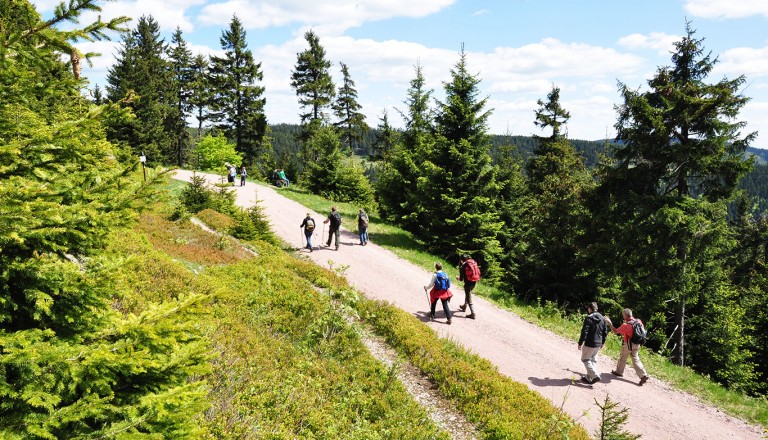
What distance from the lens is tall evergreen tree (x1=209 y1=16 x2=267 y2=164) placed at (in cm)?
4606

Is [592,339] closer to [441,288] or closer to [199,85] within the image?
[441,288]

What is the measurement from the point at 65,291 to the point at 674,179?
78.4 ft

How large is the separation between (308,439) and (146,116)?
155 feet

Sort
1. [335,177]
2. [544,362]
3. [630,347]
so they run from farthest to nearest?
[335,177]
[544,362]
[630,347]

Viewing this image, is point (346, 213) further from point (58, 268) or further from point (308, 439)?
point (58, 268)

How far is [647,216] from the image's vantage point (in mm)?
20031

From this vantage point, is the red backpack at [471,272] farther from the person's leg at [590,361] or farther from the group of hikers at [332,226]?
the group of hikers at [332,226]

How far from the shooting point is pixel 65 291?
3.33 m

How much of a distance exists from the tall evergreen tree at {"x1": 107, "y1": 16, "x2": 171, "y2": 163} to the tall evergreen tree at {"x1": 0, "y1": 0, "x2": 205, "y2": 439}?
3762 cm

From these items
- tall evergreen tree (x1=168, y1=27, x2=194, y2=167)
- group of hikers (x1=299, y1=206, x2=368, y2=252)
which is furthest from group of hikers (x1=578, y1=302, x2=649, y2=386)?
tall evergreen tree (x1=168, y1=27, x2=194, y2=167)

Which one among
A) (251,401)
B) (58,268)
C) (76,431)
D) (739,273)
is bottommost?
(739,273)

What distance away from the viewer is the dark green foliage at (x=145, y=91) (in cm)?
4178

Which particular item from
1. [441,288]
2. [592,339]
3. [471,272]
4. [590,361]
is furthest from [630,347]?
[441,288]

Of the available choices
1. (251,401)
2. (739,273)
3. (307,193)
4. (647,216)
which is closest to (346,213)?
(307,193)
